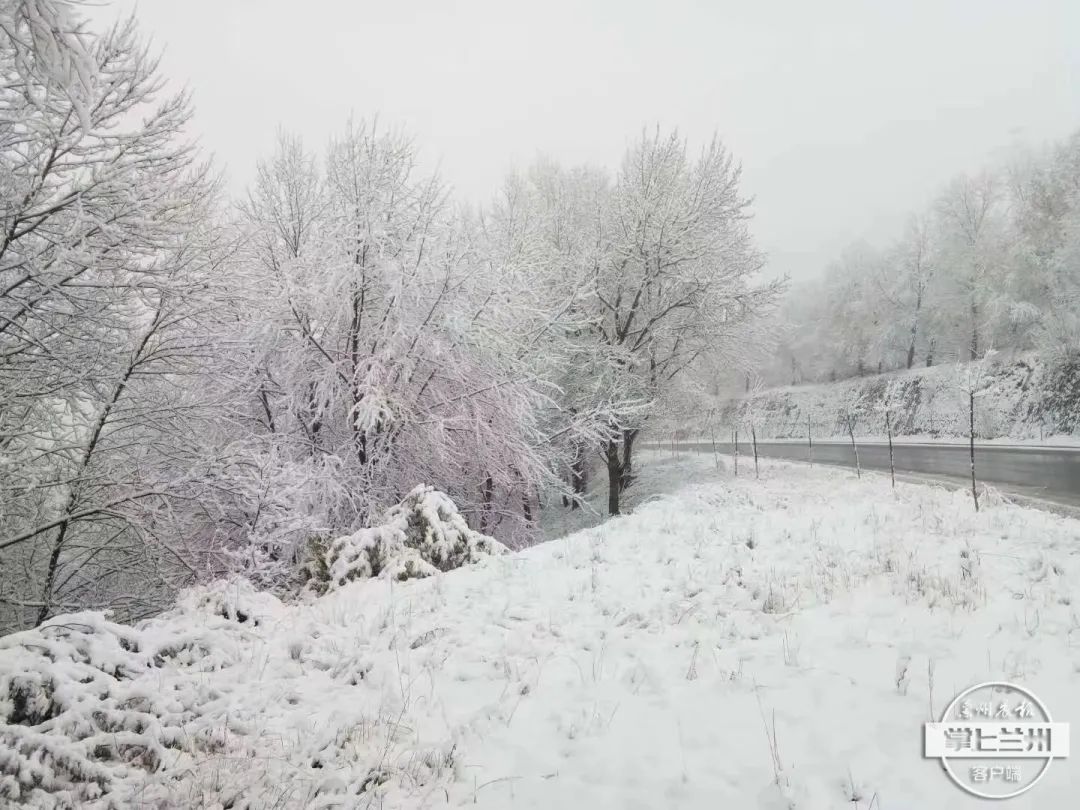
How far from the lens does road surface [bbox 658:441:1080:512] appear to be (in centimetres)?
1233

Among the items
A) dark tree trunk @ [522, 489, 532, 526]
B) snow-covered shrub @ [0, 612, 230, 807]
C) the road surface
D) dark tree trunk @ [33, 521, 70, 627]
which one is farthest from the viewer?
dark tree trunk @ [522, 489, 532, 526]

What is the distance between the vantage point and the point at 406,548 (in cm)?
671

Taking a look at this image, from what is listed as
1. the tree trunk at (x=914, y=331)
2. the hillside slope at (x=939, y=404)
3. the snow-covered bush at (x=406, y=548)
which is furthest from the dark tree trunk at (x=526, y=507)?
A: the tree trunk at (x=914, y=331)

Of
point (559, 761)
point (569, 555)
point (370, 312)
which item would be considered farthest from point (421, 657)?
point (370, 312)

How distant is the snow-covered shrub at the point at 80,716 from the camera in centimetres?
242

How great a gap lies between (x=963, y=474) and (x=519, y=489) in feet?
41.9

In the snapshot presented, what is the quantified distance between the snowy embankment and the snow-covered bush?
1.27 feet

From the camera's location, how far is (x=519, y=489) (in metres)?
12.6

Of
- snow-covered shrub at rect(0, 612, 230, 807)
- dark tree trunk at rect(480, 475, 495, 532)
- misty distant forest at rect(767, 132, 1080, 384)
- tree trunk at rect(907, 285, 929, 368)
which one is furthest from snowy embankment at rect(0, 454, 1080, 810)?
tree trunk at rect(907, 285, 929, 368)

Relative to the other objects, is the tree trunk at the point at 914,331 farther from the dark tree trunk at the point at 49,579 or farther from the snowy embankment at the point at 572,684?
the dark tree trunk at the point at 49,579

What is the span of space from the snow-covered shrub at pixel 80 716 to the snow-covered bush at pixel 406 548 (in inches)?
118

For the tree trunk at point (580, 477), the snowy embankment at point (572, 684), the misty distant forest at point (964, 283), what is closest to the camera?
the snowy embankment at point (572, 684)

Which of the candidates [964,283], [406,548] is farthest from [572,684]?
[964,283]

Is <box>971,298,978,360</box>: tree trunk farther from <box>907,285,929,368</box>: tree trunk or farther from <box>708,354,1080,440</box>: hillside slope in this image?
<box>708,354,1080,440</box>: hillside slope
